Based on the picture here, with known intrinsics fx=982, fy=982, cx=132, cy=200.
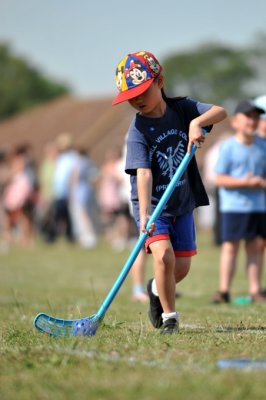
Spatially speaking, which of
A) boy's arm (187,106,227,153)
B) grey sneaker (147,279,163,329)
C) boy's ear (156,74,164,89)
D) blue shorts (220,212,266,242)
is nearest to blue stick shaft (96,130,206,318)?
boy's arm (187,106,227,153)

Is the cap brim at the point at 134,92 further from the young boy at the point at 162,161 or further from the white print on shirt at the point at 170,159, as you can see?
the white print on shirt at the point at 170,159


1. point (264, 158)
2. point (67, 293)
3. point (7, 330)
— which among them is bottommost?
point (67, 293)

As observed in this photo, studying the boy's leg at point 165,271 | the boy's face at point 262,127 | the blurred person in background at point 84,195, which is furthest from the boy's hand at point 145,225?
the blurred person in background at point 84,195

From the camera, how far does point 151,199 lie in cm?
654

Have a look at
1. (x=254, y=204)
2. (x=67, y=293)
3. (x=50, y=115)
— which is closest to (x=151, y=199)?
(x=254, y=204)

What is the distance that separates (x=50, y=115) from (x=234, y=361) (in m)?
65.6

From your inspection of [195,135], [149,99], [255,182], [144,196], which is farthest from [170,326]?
[255,182]

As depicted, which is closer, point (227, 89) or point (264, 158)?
point (264, 158)

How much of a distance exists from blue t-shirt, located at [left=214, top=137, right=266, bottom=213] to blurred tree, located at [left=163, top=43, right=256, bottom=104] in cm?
5866

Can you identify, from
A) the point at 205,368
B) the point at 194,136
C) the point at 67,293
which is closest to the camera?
the point at 205,368

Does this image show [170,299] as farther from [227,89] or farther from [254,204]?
[227,89]

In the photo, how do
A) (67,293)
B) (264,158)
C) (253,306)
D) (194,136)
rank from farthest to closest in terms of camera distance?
1. (67,293)
2. (264,158)
3. (253,306)
4. (194,136)

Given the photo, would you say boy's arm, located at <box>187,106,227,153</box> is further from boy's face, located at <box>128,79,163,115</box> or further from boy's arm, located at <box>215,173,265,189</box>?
boy's arm, located at <box>215,173,265,189</box>

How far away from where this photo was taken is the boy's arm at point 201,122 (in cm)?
621
